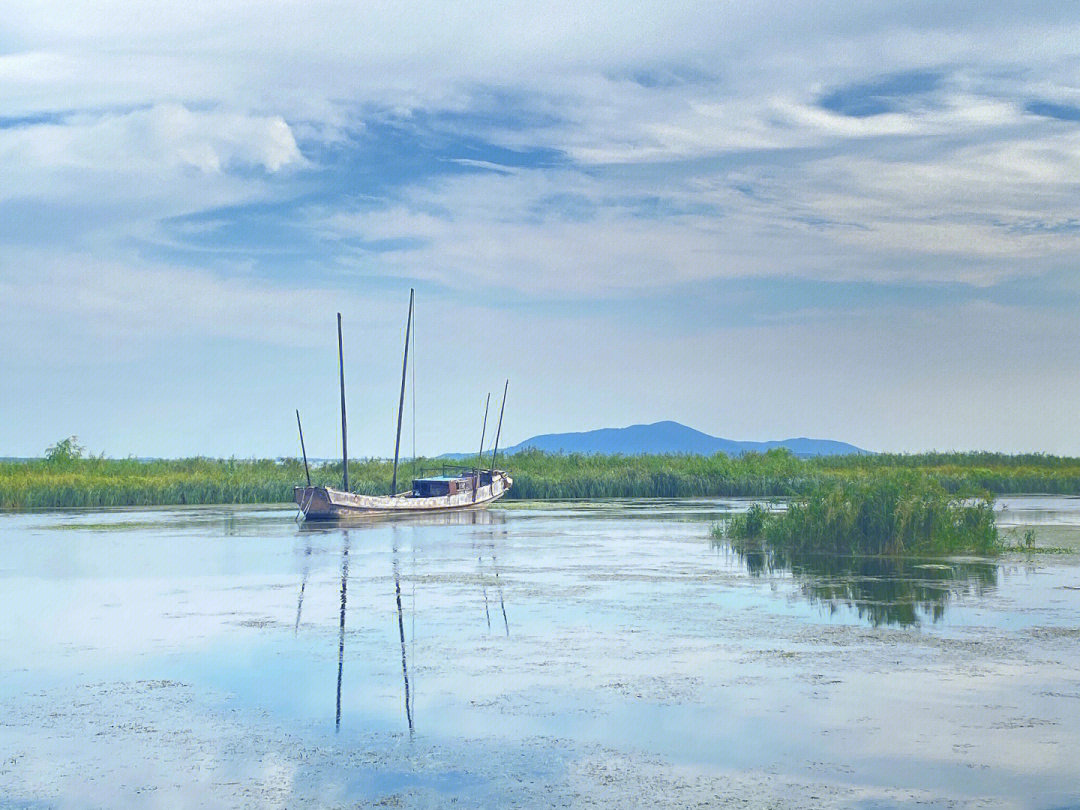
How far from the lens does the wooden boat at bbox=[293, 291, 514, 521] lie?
37000mm

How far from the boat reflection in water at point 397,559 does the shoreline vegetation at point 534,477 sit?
11.3 m

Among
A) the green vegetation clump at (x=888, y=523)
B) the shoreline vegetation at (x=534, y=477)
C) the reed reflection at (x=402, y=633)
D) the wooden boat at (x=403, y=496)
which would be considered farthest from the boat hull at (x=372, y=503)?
the green vegetation clump at (x=888, y=523)

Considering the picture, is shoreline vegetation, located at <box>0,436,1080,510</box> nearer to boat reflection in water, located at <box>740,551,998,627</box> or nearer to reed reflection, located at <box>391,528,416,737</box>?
boat reflection in water, located at <box>740,551,998,627</box>

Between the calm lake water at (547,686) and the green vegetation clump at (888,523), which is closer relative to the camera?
the calm lake water at (547,686)

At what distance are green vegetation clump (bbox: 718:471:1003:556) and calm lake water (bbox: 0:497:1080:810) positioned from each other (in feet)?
4.48

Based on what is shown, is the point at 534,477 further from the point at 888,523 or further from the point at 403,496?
the point at 888,523

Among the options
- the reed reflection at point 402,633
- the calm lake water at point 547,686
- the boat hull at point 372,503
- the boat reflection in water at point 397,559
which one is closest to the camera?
the calm lake water at point 547,686

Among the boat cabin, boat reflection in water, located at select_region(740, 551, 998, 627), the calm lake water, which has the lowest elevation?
the calm lake water

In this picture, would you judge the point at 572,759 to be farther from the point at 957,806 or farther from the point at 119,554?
the point at 119,554

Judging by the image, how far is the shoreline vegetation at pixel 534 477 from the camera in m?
48.9

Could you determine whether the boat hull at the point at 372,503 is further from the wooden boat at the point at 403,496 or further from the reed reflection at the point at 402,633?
the reed reflection at the point at 402,633

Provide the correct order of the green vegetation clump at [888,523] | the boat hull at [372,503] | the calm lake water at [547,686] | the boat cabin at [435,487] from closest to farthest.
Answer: the calm lake water at [547,686], the green vegetation clump at [888,523], the boat hull at [372,503], the boat cabin at [435,487]

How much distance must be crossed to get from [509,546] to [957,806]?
1937cm

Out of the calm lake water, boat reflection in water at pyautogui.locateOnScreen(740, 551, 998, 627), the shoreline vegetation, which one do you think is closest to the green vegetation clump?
boat reflection in water at pyautogui.locateOnScreen(740, 551, 998, 627)
